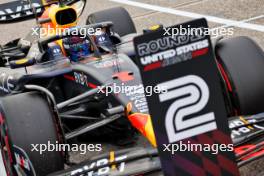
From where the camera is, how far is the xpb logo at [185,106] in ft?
8.38

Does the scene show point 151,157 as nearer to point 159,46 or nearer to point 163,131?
point 163,131

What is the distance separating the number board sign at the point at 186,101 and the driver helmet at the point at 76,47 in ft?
6.93

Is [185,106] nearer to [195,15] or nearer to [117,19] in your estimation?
[117,19]

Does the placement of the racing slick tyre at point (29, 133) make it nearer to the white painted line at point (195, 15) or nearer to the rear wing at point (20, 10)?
the rear wing at point (20, 10)

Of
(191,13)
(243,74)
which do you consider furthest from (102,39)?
(191,13)

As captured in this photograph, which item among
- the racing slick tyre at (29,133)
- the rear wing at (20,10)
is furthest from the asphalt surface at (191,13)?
the racing slick tyre at (29,133)

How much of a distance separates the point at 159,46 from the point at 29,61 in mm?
2071

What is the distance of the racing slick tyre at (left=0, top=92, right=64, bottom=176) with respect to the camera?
3568 mm

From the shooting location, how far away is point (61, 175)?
3.31 m

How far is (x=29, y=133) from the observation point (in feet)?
11.8

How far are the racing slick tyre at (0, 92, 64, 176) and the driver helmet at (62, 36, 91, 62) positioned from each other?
95 cm

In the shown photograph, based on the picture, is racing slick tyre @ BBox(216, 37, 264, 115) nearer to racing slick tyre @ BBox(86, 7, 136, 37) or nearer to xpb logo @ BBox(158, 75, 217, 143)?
xpb logo @ BBox(158, 75, 217, 143)

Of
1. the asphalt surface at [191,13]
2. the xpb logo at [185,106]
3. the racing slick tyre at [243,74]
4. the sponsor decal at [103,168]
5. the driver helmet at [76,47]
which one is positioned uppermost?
the xpb logo at [185,106]

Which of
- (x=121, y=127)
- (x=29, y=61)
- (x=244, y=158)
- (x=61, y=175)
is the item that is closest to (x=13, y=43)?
(x=29, y=61)
